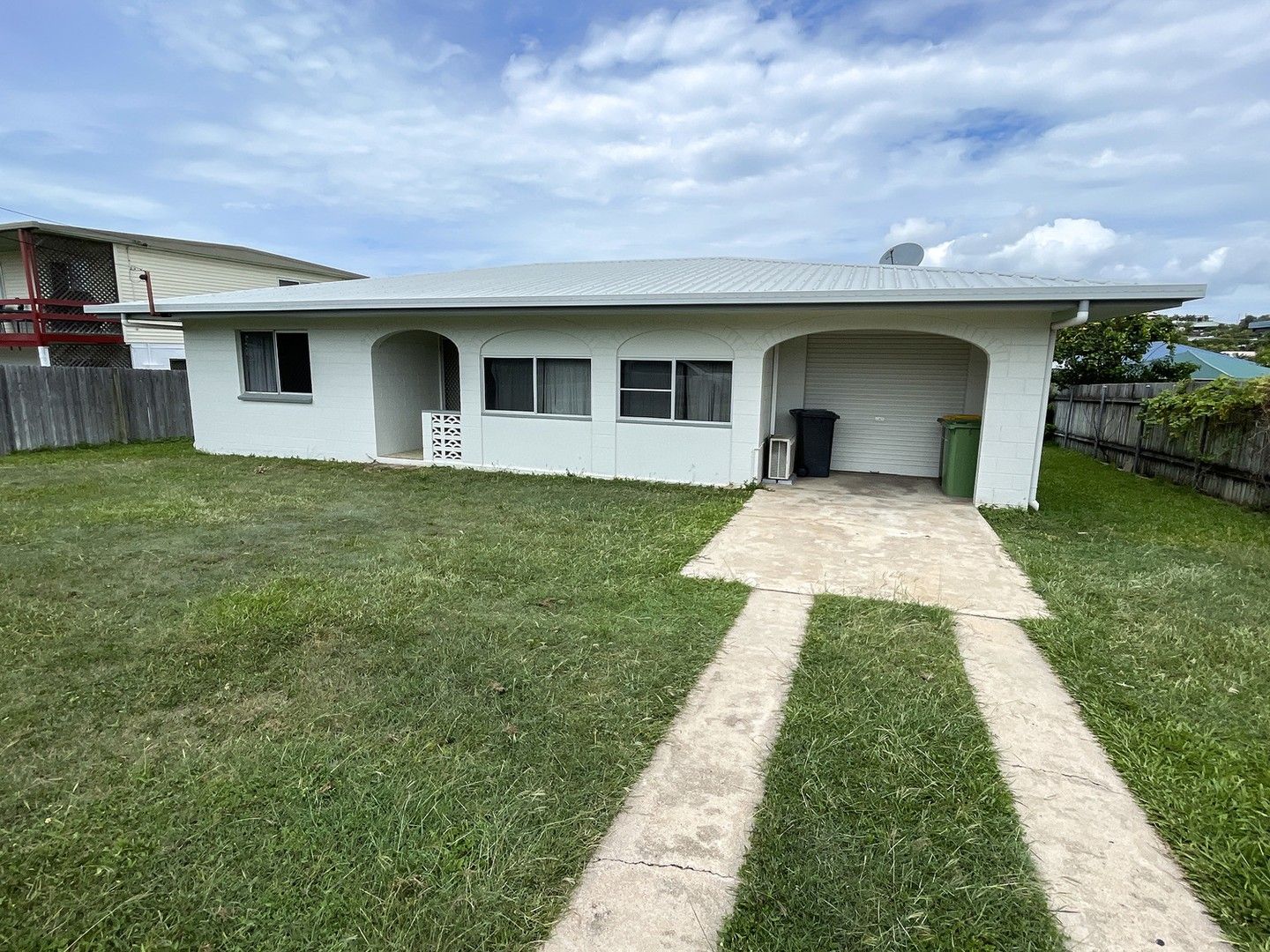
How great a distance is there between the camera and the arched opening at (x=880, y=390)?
32.8ft

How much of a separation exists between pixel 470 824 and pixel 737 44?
1071 centimetres

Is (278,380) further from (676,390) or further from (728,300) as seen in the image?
(728,300)

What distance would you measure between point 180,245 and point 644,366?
17.2m

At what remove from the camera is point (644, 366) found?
31.4 feet

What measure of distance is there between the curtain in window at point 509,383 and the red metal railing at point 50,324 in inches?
498

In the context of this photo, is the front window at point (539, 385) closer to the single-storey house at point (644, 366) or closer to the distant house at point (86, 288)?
the single-storey house at point (644, 366)

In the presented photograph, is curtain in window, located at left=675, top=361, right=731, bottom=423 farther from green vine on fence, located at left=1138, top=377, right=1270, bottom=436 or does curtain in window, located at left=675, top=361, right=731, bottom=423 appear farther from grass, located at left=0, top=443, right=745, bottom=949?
green vine on fence, located at left=1138, top=377, right=1270, bottom=436

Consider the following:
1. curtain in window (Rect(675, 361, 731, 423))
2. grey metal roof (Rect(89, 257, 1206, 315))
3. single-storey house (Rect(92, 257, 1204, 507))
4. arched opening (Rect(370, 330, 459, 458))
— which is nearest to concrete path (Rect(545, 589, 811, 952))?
grey metal roof (Rect(89, 257, 1206, 315))

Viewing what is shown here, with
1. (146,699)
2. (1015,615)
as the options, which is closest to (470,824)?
(146,699)

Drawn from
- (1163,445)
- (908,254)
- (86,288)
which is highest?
(908,254)

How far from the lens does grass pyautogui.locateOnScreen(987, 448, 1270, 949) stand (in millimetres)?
2314

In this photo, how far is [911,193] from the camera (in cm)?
1620

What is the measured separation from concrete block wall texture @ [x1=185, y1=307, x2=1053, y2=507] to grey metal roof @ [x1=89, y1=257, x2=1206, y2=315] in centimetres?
41

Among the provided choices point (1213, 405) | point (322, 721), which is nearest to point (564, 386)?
point (322, 721)
